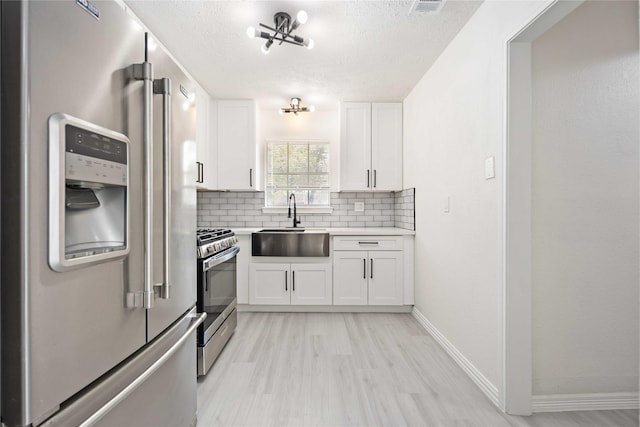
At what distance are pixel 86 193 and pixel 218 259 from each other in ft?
5.01

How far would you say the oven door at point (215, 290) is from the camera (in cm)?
206

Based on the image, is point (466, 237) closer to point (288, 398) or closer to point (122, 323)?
point (288, 398)

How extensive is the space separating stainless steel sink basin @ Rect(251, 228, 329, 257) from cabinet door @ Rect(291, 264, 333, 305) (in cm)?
15

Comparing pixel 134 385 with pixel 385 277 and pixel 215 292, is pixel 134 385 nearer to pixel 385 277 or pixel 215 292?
pixel 215 292

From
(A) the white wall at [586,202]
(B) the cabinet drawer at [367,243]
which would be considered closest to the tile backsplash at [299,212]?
(B) the cabinet drawer at [367,243]

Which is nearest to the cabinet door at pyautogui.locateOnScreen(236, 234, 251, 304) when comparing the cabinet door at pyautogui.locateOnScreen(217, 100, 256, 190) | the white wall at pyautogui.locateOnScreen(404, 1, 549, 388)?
the cabinet door at pyautogui.locateOnScreen(217, 100, 256, 190)

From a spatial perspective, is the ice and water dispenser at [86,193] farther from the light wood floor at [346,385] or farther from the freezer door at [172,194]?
the light wood floor at [346,385]

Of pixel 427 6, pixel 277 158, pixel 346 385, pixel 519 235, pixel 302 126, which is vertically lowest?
pixel 346 385

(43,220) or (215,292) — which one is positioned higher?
(43,220)

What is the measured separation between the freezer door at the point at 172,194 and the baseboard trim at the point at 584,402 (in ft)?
6.49

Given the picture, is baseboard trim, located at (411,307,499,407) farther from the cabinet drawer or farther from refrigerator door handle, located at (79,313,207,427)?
refrigerator door handle, located at (79,313,207,427)

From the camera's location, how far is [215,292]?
2303mm

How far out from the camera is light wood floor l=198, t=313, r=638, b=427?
1654 mm

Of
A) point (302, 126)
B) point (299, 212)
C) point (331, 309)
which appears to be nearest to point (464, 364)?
point (331, 309)
